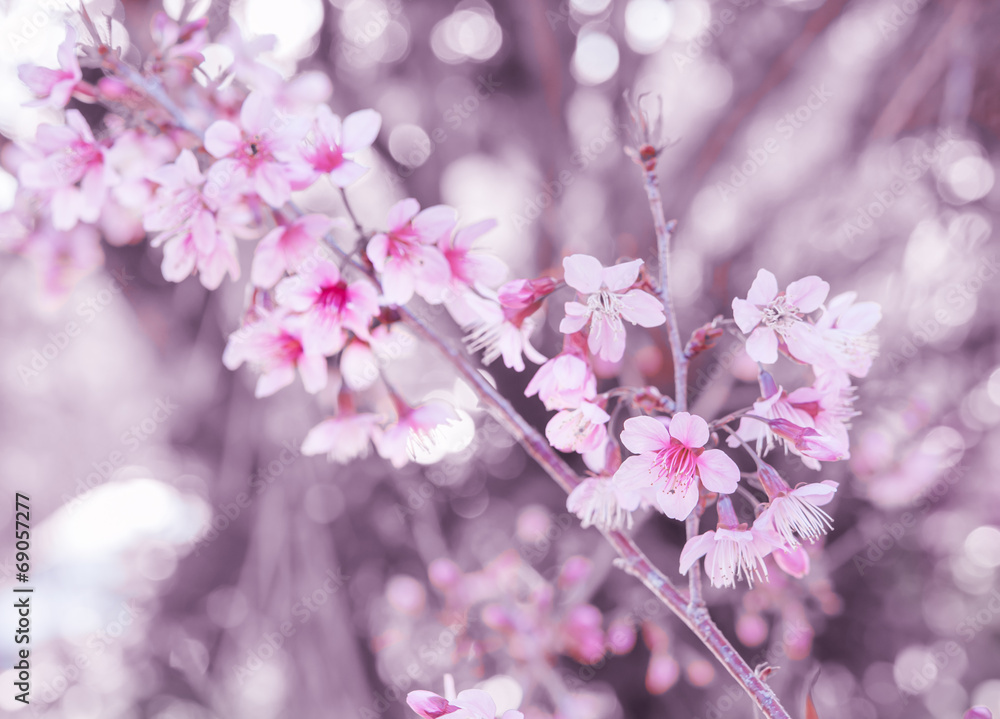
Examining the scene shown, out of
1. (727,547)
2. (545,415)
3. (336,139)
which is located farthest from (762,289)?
(545,415)

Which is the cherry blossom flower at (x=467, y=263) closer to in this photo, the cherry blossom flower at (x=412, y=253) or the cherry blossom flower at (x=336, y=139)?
the cherry blossom flower at (x=412, y=253)

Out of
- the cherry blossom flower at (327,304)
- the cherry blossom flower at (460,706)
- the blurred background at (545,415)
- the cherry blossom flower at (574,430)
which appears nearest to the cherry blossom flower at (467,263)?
the cherry blossom flower at (327,304)

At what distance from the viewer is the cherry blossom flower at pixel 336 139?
0.64 metres

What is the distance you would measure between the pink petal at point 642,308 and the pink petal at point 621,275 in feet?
0.06

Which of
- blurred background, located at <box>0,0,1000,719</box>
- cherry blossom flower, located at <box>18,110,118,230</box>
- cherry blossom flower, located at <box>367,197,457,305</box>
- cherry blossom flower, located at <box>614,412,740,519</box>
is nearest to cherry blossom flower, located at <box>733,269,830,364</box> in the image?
cherry blossom flower, located at <box>614,412,740,519</box>

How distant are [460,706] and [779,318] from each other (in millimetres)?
490

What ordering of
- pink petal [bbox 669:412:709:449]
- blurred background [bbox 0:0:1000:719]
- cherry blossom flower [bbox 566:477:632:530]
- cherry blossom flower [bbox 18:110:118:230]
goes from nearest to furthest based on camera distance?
1. pink petal [bbox 669:412:709:449]
2. cherry blossom flower [bbox 566:477:632:530]
3. cherry blossom flower [bbox 18:110:118:230]
4. blurred background [bbox 0:0:1000:719]

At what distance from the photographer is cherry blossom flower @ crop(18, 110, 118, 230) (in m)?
0.73

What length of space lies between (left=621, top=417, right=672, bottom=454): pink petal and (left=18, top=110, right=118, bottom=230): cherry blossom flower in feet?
2.36

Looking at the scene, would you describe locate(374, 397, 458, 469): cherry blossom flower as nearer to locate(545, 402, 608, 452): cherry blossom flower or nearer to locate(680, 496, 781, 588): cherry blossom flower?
locate(545, 402, 608, 452): cherry blossom flower

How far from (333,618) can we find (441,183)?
149 centimetres

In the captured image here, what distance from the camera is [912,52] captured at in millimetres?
1639

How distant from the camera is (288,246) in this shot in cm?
65

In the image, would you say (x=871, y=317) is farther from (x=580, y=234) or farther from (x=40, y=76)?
(x=580, y=234)
